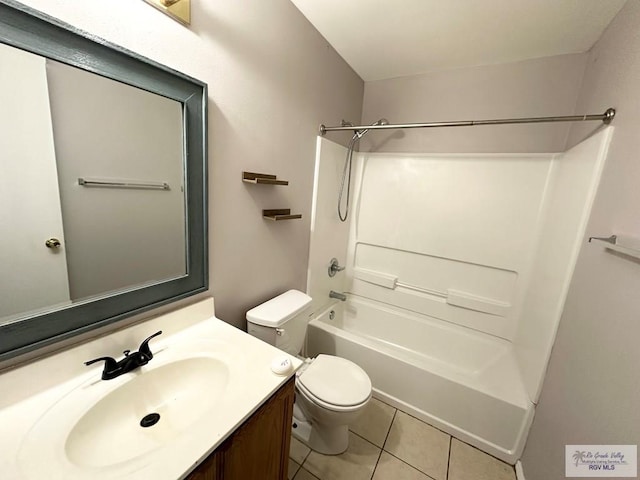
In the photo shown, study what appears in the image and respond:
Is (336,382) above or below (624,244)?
below

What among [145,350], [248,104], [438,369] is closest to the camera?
[145,350]

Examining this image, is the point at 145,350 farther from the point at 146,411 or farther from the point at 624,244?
the point at 624,244

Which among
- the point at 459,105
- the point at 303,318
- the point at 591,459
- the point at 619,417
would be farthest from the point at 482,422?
the point at 459,105

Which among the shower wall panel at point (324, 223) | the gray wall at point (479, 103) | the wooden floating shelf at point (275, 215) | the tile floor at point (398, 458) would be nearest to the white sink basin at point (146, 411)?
the wooden floating shelf at point (275, 215)

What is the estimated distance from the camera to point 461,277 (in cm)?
208

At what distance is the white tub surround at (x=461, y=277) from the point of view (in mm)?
1455

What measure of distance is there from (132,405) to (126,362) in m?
0.14

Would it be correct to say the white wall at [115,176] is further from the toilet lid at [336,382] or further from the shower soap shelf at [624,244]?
the shower soap shelf at [624,244]

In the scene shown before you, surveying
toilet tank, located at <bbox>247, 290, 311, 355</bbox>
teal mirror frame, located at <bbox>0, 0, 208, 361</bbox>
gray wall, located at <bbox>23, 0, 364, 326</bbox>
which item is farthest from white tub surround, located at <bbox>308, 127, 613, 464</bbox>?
teal mirror frame, located at <bbox>0, 0, 208, 361</bbox>

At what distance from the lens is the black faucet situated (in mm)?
807

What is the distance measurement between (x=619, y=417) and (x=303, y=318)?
1278 mm

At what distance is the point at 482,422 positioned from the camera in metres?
1.54

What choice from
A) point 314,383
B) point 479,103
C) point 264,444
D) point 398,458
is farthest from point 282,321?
point 479,103

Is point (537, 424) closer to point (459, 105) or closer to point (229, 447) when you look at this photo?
point (229, 447)
